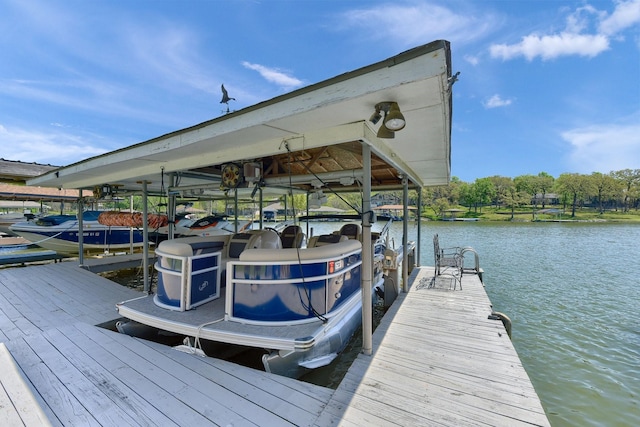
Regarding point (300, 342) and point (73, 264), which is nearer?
point (300, 342)

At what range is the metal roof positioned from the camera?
1827 millimetres

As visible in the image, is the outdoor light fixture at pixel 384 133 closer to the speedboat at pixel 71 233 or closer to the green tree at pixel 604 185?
the speedboat at pixel 71 233

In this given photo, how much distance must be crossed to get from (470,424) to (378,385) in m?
0.72

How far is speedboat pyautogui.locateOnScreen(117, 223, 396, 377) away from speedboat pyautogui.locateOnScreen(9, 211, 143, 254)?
7.26 m

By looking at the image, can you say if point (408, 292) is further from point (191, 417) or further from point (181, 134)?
point (181, 134)

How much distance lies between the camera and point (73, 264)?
772 centimetres

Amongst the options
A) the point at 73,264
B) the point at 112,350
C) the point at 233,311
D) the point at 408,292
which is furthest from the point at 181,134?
the point at 73,264

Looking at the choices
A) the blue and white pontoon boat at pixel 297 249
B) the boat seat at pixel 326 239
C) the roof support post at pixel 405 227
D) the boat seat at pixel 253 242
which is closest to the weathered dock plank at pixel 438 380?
the blue and white pontoon boat at pixel 297 249

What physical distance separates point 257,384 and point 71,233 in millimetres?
10496

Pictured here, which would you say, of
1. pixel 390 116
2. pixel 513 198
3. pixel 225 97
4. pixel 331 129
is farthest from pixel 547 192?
pixel 390 116

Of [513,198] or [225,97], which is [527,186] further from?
[225,97]

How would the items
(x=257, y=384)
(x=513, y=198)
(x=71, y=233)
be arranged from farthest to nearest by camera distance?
1. (x=513, y=198)
2. (x=71, y=233)
3. (x=257, y=384)

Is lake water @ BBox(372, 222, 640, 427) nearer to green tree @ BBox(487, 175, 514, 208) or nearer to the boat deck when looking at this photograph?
the boat deck

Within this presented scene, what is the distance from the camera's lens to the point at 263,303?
301 cm
